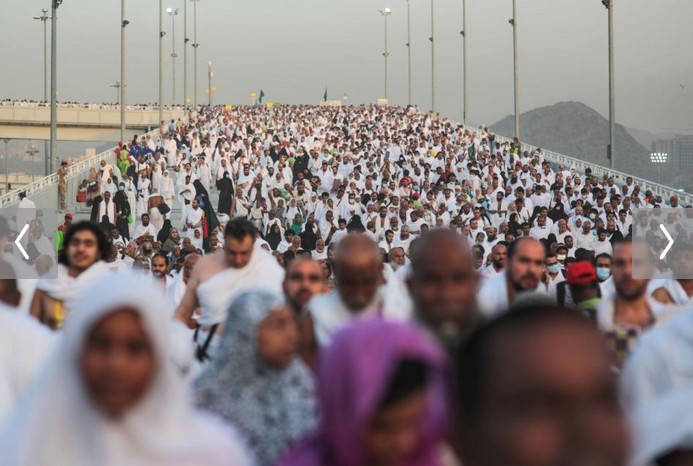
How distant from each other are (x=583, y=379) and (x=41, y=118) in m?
75.8

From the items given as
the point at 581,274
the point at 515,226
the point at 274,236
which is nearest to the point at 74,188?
the point at 274,236

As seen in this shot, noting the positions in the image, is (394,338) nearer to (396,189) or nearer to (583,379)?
(583,379)

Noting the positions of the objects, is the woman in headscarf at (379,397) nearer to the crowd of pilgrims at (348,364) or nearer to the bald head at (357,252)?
the crowd of pilgrims at (348,364)

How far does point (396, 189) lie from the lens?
95.0 ft

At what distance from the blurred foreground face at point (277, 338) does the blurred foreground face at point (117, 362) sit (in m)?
1.12

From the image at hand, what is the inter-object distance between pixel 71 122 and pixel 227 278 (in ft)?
228

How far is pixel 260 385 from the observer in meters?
4.00

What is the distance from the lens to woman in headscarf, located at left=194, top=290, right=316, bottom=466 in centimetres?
396

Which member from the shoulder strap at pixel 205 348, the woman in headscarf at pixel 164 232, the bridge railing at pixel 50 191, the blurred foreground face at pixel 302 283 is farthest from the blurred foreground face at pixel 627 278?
the bridge railing at pixel 50 191

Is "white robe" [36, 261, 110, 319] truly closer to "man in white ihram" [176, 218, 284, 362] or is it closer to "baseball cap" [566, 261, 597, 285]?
"man in white ihram" [176, 218, 284, 362]

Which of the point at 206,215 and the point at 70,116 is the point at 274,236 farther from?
the point at 70,116

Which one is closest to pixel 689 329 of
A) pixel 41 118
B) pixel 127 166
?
pixel 127 166

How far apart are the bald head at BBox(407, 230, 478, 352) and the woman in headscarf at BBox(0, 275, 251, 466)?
3.33ft

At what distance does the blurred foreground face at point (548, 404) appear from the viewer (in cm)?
175
